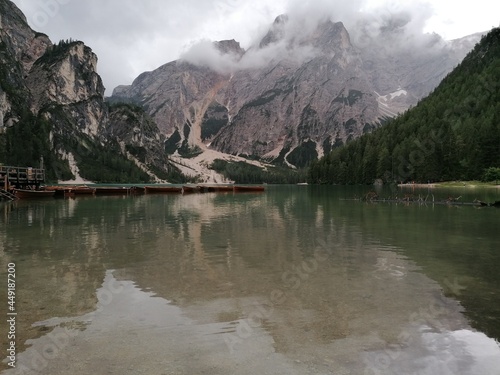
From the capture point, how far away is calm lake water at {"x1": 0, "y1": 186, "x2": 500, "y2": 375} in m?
9.89

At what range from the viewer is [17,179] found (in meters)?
104

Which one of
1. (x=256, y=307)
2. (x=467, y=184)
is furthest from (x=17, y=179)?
(x=467, y=184)

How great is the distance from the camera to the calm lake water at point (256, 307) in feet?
32.4

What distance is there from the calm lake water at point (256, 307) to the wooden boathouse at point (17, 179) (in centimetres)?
7876

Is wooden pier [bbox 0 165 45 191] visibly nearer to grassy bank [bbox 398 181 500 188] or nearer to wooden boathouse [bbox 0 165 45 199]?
wooden boathouse [bbox 0 165 45 199]

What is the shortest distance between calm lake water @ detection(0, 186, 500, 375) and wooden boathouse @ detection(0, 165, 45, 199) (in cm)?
7876

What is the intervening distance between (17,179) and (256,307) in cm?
10876

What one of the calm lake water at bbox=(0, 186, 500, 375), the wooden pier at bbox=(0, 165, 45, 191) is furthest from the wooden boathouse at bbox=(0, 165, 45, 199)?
the calm lake water at bbox=(0, 186, 500, 375)

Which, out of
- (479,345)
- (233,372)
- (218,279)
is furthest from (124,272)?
(479,345)

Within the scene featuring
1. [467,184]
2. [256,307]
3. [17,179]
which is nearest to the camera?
[256,307]

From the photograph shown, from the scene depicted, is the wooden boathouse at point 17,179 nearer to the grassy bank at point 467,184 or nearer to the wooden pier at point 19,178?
the wooden pier at point 19,178

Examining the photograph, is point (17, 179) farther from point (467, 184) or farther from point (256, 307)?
point (467, 184)

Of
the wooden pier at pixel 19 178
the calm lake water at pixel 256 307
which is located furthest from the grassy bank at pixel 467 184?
the wooden pier at pixel 19 178

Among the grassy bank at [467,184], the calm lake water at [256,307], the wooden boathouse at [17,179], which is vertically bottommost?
the calm lake water at [256,307]
